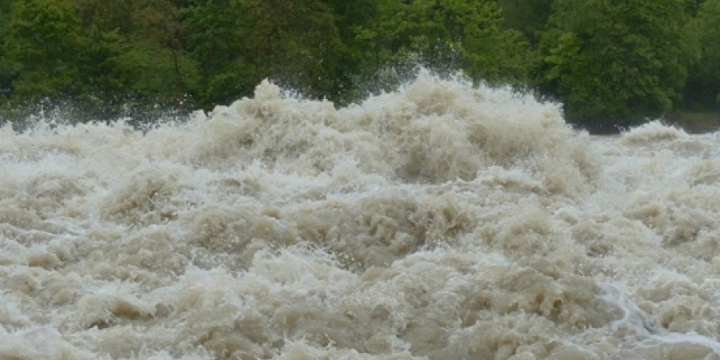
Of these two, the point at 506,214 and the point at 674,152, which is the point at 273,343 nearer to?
the point at 506,214

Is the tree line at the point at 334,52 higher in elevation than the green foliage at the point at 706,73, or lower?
higher

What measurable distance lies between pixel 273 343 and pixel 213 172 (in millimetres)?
6347

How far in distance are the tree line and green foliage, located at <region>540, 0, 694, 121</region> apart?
5 cm

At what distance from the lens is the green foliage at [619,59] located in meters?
39.5

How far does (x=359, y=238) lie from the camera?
43.3 ft

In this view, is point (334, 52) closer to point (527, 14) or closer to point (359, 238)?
point (527, 14)

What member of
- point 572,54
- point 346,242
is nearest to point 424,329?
point 346,242

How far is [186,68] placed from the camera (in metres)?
34.6

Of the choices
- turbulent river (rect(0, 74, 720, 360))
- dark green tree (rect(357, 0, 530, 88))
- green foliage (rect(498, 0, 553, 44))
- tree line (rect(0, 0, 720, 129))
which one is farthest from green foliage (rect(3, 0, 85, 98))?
green foliage (rect(498, 0, 553, 44))

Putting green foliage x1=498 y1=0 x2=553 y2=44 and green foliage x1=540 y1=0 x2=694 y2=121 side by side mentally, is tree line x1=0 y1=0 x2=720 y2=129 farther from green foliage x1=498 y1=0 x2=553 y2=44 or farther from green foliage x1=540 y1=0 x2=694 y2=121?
green foliage x1=498 y1=0 x2=553 y2=44

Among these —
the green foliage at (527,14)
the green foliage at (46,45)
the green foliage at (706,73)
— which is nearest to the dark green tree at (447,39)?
the green foliage at (527,14)

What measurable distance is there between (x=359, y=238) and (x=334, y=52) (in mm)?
20506

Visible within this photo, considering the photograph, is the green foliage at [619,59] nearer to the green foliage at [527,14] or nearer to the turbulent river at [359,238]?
the green foliage at [527,14]

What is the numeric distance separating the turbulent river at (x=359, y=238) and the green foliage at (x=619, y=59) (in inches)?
795
